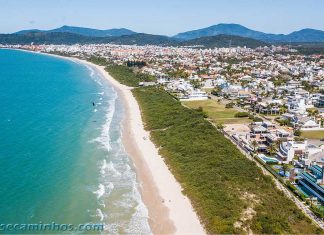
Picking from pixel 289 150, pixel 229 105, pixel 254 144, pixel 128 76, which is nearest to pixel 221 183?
pixel 289 150

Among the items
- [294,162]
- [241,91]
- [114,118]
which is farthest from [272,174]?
[241,91]

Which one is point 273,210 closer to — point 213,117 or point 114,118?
point 213,117

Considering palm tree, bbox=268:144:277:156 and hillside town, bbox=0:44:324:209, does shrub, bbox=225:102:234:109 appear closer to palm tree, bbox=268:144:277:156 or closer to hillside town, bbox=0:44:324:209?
hillside town, bbox=0:44:324:209

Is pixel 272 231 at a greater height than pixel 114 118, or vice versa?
pixel 272 231

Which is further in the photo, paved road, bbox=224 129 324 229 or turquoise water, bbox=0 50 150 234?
turquoise water, bbox=0 50 150 234

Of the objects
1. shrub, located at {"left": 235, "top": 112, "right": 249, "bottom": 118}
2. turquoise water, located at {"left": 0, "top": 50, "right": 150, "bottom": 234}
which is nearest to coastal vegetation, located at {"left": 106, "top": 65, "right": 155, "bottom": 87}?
turquoise water, located at {"left": 0, "top": 50, "right": 150, "bottom": 234}

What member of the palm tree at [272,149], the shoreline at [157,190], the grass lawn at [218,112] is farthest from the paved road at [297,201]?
the grass lawn at [218,112]
